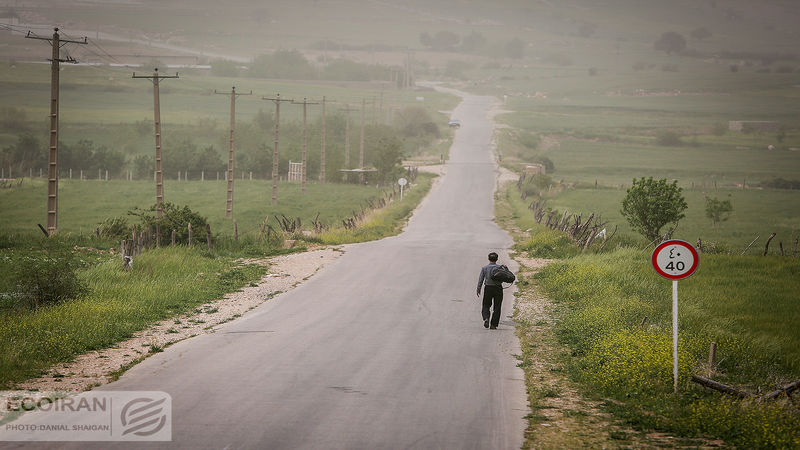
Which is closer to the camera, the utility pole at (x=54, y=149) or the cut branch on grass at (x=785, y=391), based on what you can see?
the cut branch on grass at (x=785, y=391)

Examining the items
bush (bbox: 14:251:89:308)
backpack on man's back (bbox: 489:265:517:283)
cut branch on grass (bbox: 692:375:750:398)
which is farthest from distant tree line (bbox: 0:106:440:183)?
cut branch on grass (bbox: 692:375:750:398)

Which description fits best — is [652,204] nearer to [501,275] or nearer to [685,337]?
[501,275]

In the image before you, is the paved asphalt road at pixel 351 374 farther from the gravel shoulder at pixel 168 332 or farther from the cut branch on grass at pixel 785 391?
the cut branch on grass at pixel 785 391

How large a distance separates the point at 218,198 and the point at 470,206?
74.3 feet

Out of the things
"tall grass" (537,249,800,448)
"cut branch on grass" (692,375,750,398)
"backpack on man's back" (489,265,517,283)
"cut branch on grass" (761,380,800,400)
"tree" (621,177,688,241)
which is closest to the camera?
"tall grass" (537,249,800,448)

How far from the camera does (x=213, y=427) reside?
38.5ft

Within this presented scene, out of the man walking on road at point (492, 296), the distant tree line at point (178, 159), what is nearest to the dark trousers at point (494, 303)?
the man walking on road at point (492, 296)

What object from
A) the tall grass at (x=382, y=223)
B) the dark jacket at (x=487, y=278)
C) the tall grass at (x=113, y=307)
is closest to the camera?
the tall grass at (x=113, y=307)

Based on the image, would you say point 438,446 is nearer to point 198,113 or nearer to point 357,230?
point 357,230

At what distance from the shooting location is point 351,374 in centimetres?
1529

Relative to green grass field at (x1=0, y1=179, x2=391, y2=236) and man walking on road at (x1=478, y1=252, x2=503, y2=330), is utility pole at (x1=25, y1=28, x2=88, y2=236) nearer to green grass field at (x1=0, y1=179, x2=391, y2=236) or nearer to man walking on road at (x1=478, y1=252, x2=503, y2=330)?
green grass field at (x1=0, y1=179, x2=391, y2=236)

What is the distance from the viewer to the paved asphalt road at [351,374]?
38.5 ft

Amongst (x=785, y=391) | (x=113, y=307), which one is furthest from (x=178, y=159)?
(x=785, y=391)

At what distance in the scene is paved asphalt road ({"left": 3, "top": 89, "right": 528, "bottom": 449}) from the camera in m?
11.8
